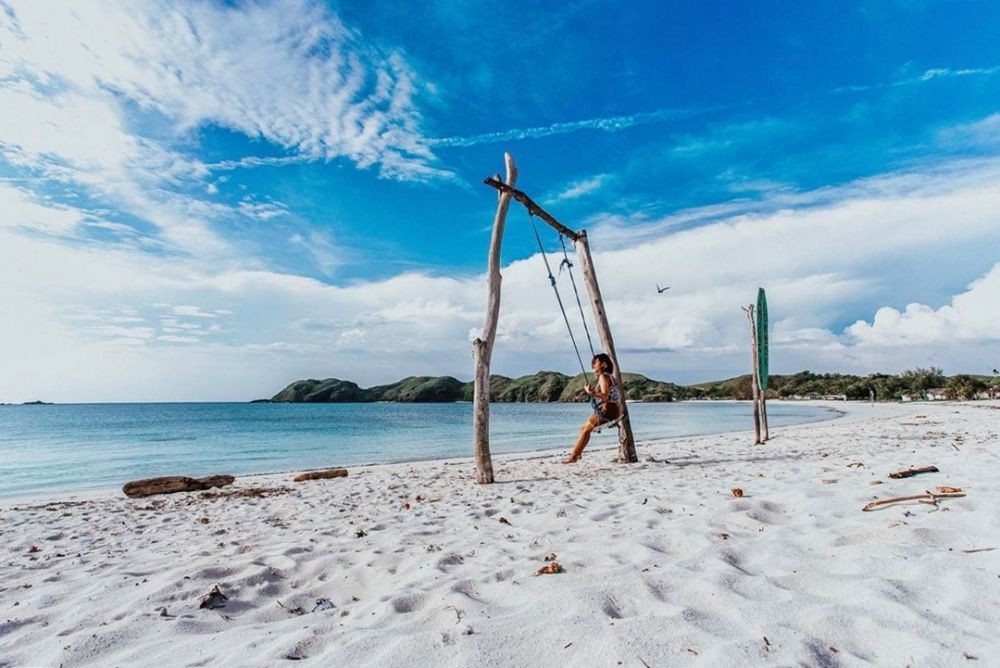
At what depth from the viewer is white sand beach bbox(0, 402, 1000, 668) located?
2209 mm

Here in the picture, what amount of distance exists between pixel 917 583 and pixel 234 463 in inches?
742

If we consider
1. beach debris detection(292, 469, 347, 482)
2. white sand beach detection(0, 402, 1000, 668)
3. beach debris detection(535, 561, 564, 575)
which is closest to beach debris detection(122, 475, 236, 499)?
beach debris detection(292, 469, 347, 482)

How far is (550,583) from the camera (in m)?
3.01

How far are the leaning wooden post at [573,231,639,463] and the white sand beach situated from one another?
3968 mm

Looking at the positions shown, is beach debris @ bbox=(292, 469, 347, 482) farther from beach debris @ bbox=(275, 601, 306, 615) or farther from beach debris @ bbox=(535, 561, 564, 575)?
beach debris @ bbox=(535, 561, 564, 575)

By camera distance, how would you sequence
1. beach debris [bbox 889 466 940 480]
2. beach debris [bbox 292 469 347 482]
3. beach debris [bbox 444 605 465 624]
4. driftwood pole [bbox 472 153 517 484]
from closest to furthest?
beach debris [bbox 444 605 465 624] < beach debris [bbox 889 466 940 480] < driftwood pole [bbox 472 153 517 484] < beach debris [bbox 292 469 347 482]

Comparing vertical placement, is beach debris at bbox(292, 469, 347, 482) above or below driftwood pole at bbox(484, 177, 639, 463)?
below

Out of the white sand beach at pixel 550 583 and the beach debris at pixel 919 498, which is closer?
the white sand beach at pixel 550 583

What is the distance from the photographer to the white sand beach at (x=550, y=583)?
7.25 feet

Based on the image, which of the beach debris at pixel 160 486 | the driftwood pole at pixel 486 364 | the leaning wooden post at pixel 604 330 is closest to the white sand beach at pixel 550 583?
the driftwood pole at pixel 486 364

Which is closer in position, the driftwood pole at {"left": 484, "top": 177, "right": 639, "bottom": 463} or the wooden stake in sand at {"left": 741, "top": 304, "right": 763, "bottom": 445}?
the driftwood pole at {"left": 484, "top": 177, "right": 639, "bottom": 463}

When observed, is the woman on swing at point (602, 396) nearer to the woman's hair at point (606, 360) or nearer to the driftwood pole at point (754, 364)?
the woman's hair at point (606, 360)

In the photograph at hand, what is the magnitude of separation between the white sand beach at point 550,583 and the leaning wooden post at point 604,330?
3.97 meters

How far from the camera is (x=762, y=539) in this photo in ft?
11.7
